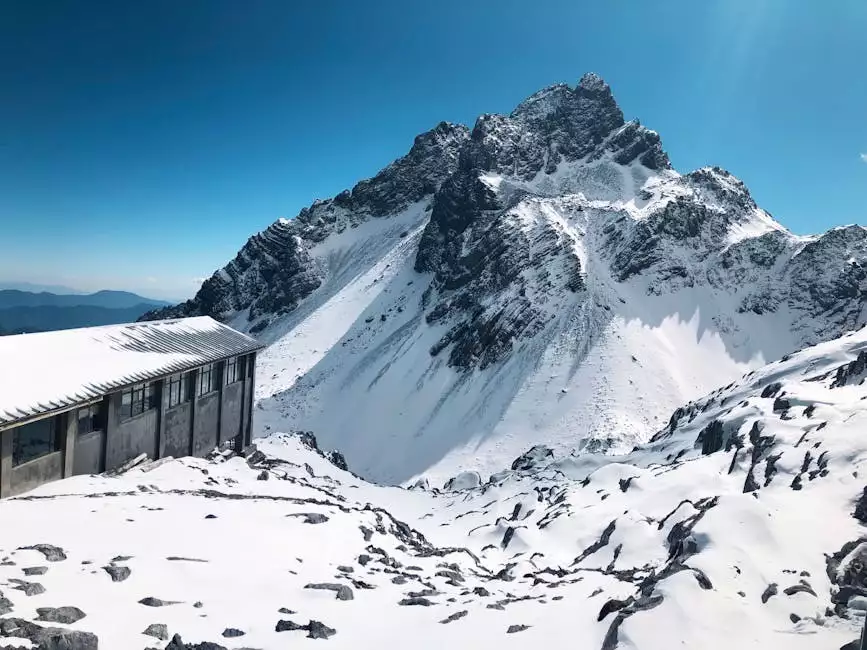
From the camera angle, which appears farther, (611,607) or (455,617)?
(455,617)

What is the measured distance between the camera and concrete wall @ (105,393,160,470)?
1878cm

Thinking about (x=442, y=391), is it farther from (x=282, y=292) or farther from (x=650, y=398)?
(x=282, y=292)

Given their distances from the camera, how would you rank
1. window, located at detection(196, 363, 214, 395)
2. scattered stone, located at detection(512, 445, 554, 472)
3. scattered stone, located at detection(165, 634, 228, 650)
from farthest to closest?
scattered stone, located at detection(512, 445, 554, 472), window, located at detection(196, 363, 214, 395), scattered stone, located at detection(165, 634, 228, 650)

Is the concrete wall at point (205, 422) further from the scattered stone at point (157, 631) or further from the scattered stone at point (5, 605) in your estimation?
the scattered stone at point (157, 631)

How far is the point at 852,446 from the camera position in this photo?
43.3ft

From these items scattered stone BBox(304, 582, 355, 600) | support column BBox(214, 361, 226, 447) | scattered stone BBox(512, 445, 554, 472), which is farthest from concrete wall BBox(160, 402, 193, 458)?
scattered stone BBox(512, 445, 554, 472)

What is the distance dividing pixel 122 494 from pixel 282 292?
94.3 meters

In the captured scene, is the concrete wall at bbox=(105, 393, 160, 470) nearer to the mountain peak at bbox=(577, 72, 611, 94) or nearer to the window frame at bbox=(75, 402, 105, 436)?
the window frame at bbox=(75, 402, 105, 436)

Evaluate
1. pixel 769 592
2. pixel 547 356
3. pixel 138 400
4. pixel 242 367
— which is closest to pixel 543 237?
pixel 547 356

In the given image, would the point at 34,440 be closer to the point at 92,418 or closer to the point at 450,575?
the point at 92,418

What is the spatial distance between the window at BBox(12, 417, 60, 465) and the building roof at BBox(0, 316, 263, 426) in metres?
0.93

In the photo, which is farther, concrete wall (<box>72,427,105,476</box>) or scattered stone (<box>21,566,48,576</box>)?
concrete wall (<box>72,427,105,476</box>)

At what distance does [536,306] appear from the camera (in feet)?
216

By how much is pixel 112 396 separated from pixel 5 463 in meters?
4.30
